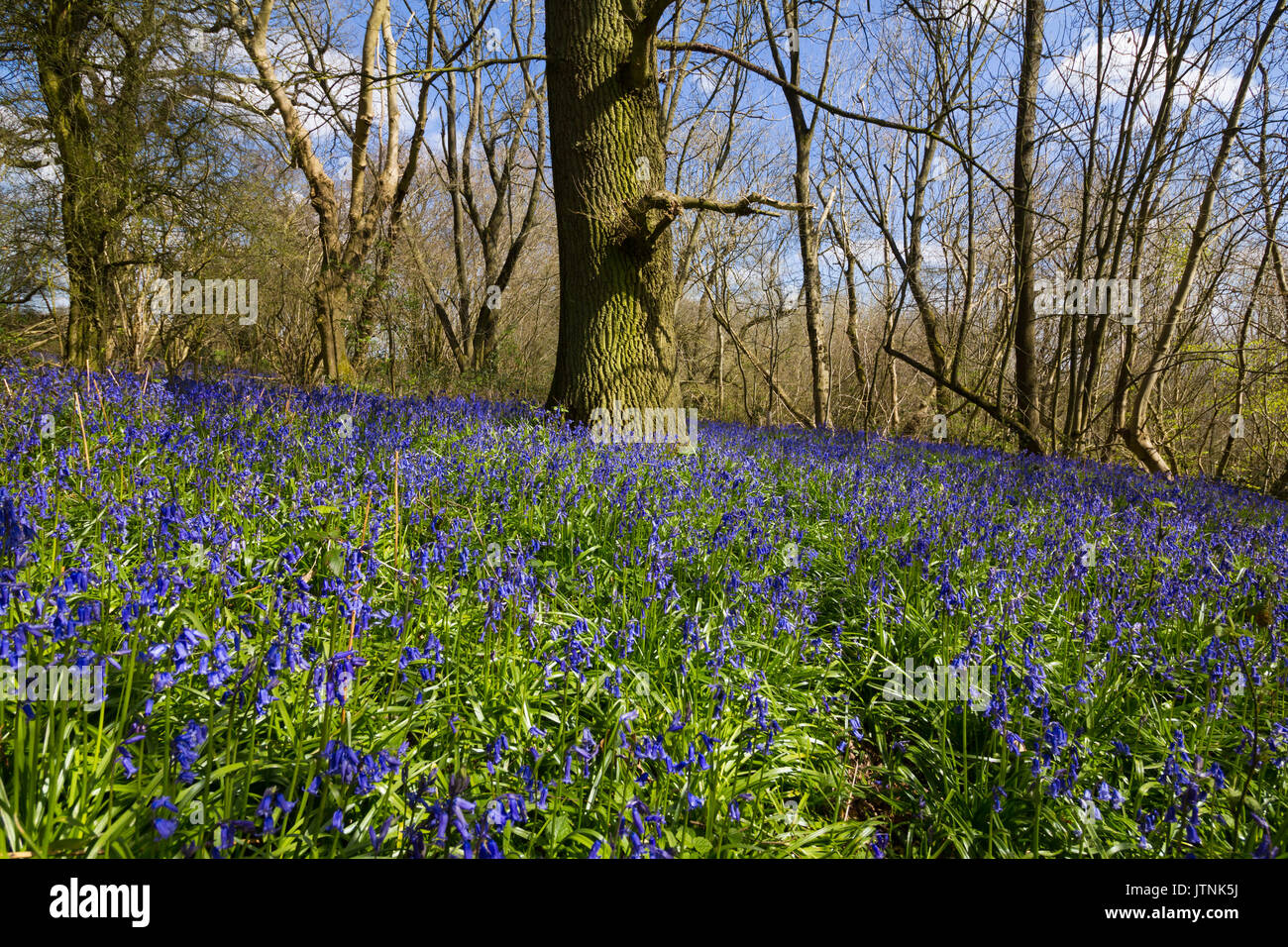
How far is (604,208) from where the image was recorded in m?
5.92

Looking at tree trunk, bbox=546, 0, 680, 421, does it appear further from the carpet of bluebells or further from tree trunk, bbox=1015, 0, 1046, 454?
tree trunk, bbox=1015, 0, 1046, 454

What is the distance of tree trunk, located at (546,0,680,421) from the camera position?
586 cm

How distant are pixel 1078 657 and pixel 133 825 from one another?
10.2 feet

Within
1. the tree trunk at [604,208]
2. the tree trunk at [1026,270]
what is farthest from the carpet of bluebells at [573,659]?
the tree trunk at [1026,270]

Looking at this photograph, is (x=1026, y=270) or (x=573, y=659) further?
(x=1026, y=270)

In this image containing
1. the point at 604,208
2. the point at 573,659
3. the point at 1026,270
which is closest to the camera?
the point at 573,659

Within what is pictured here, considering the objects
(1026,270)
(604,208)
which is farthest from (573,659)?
(1026,270)

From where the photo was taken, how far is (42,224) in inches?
340

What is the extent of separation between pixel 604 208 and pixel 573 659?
4988 millimetres

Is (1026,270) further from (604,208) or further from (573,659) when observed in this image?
(573,659)

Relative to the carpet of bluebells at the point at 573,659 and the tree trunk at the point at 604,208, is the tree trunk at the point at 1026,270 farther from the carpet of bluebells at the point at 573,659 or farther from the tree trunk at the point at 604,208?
the tree trunk at the point at 604,208

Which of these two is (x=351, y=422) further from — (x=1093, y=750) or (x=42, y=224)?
(x=42, y=224)
